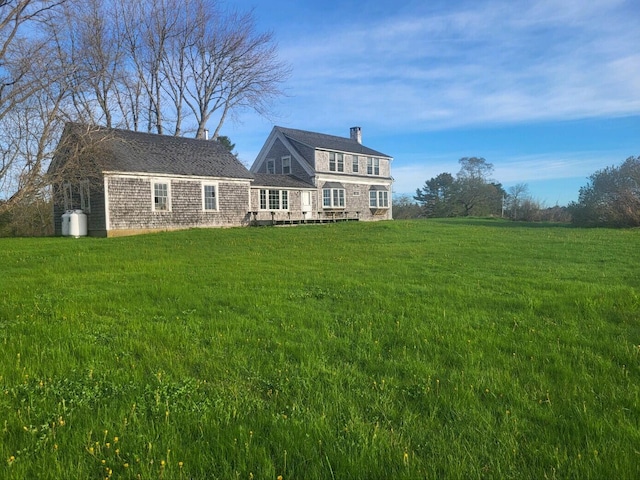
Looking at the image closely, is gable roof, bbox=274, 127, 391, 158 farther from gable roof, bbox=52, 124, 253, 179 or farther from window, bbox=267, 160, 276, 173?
gable roof, bbox=52, 124, 253, 179

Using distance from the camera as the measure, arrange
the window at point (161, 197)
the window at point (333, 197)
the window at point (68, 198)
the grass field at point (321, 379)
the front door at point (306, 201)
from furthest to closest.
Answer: the window at point (333, 197), the front door at point (306, 201), the window at point (68, 198), the window at point (161, 197), the grass field at point (321, 379)

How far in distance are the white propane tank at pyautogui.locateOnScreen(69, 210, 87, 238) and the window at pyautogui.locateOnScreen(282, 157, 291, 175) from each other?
1652 cm

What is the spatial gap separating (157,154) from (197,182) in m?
2.74

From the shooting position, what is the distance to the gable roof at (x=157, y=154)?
21984mm

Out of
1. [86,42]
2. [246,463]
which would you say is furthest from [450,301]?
[86,42]

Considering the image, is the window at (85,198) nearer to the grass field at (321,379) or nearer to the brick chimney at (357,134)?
the grass field at (321,379)

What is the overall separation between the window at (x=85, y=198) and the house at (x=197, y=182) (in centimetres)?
5

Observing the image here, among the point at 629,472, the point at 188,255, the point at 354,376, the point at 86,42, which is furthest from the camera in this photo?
the point at 86,42

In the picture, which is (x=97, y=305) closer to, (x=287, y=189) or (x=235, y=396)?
(x=235, y=396)

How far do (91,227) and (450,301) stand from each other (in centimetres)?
2116

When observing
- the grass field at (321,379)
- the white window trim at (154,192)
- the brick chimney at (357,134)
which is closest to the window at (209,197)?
the white window trim at (154,192)

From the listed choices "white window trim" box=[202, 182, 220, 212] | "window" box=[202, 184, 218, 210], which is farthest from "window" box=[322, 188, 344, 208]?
"window" box=[202, 184, 218, 210]

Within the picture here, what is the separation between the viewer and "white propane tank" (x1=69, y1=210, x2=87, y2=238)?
2173cm

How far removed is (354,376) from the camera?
379 cm
